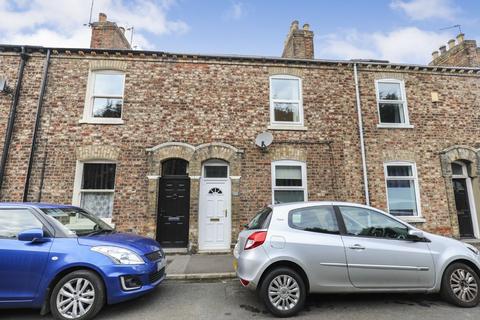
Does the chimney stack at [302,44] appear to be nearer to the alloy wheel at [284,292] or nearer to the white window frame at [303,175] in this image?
the white window frame at [303,175]

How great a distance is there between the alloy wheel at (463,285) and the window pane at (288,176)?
4.80 m

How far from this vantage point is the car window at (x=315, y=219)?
4426 mm

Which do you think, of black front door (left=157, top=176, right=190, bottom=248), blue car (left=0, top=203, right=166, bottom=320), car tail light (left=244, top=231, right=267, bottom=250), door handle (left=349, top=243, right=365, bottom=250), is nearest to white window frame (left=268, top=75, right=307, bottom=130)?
black front door (left=157, top=176, right=190, bottom=248)

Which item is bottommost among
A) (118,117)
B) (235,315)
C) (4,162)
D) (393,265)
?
(235,315)

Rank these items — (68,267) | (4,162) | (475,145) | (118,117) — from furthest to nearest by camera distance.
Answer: (475,145) → (118,117) → (4,162) → (68,267)

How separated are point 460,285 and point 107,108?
32.5 feet

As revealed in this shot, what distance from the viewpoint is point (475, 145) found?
952 centimetres

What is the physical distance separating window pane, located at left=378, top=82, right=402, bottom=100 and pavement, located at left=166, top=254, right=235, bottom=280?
309 inches

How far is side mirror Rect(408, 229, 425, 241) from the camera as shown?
439cm

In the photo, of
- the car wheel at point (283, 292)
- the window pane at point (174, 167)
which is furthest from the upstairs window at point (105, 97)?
the car wheel at point (283, 292)

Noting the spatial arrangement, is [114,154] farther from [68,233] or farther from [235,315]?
[235,315]

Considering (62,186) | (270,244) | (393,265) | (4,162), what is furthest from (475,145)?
(4,162)

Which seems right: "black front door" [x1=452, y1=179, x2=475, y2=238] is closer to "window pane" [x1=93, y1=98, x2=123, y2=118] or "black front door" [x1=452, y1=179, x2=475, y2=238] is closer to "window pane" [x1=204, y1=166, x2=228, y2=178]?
"window pane" [x1=204, y1=166, x2=228, y2=178]

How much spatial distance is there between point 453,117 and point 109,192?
39.9 ft
